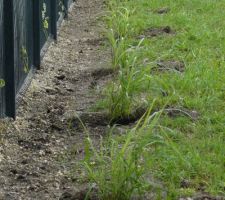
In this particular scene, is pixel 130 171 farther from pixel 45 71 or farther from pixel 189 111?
pixel 45 71

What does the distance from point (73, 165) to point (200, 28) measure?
4615 mm

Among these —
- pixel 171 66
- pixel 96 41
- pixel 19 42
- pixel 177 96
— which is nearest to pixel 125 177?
pixel 177 96

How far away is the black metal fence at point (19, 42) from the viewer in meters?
6.00

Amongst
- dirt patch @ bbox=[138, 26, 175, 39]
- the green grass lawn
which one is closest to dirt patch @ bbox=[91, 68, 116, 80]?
the green grass lawn

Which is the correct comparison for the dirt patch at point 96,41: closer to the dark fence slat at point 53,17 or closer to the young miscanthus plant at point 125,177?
the dark fence slat at point 53,17

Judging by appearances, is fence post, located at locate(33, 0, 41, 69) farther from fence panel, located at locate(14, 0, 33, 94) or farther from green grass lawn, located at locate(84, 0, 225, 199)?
green grass lawn, located at locate(84, 0, 225, 199)

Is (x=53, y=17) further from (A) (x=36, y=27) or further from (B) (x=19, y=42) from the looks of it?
(B) (x=19, y=42)

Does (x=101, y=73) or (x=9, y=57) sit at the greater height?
(x=9, y=57)

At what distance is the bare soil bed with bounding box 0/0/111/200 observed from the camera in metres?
4.92

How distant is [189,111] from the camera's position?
6246 mm

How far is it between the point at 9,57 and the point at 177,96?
4.37 ft

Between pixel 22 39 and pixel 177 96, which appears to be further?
pixel 22 39

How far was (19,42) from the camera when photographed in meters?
6.63

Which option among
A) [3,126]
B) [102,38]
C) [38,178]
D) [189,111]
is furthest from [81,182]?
[102,38]
